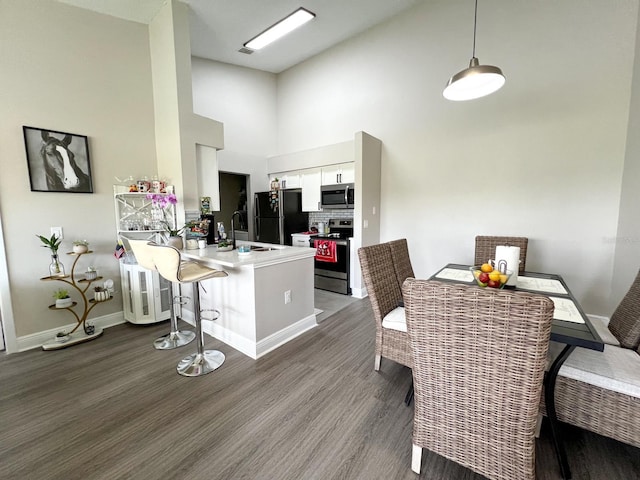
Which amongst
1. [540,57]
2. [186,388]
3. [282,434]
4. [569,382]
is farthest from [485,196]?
[186,388]

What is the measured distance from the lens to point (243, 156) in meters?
5.22

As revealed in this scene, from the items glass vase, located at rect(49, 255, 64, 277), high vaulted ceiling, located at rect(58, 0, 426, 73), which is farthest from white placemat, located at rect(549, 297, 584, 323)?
high vaulted ceiling, located at rect(58, 0, 426, 73)

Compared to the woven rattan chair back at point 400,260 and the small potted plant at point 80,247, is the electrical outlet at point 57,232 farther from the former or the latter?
the woven rattan chair back at point 400,260

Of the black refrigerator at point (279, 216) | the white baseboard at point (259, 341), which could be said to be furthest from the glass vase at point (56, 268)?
the black refrigerator at point (279, 216)

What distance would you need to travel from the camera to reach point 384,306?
209cm

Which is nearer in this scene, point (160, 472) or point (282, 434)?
point (160, 472)

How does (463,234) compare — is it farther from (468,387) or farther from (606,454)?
(468,387)

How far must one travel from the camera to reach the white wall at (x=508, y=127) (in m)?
2.83

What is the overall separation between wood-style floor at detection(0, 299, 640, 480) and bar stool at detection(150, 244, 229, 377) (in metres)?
0.10

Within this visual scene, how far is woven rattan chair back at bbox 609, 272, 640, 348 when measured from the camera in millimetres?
1582

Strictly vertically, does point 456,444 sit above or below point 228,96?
below

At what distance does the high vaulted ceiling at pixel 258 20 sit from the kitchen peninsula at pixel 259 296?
9.19ft

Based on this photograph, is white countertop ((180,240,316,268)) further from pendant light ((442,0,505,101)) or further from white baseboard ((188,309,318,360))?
pendant light ((442,0,505,101))

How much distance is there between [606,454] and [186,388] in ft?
8.66
